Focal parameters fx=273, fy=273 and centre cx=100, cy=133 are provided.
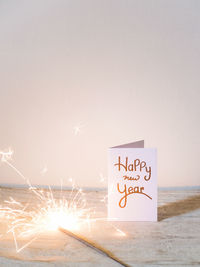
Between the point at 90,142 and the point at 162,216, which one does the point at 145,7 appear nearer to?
the point at 90,142

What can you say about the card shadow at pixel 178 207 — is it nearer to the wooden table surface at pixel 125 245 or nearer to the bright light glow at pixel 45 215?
the wooden table surface at pixel 125 245

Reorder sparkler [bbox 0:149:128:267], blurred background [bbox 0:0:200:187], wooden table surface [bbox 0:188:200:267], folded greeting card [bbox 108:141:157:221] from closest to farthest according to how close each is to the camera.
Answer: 1. wooden table surface [bbox 0:188:200:267]
2. sparkler [bbox 0:149:128:267]
3. folded greeting card [bbox 108:141:157:221]
4. blurred background [bbox 0:0:200:187]

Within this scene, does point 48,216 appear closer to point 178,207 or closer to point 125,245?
point 125,245

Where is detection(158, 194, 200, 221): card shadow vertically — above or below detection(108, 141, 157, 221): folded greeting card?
below

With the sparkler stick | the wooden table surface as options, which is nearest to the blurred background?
the wooden table surface

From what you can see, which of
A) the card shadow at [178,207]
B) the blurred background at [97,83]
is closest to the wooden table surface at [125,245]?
the card shadow at [178,207]

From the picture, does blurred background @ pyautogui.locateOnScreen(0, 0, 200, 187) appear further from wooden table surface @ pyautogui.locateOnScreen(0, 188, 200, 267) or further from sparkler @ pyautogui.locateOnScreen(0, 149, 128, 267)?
wooden table surface @ pyautogui.locateOnScreen(0, 188, 200, 267)

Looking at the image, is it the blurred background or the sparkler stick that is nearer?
the sparkler stick

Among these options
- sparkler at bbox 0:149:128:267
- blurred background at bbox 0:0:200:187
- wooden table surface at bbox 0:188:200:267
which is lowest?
wooden table surface at bbox 0:188:200:267

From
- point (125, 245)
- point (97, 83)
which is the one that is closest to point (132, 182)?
point (125, 245)
